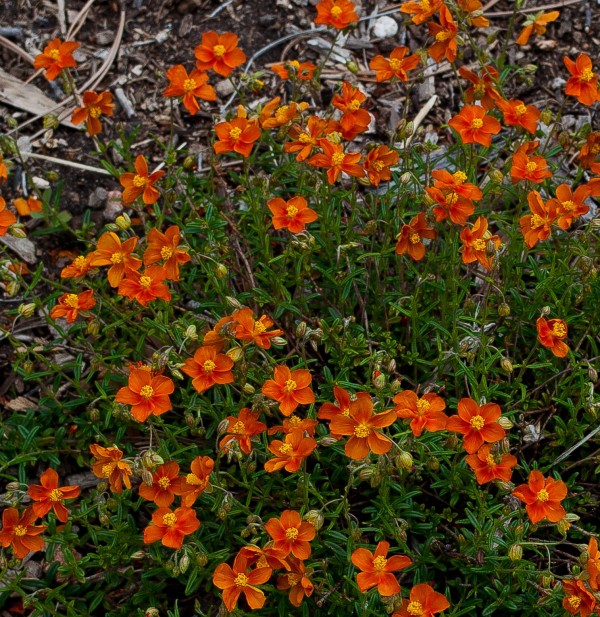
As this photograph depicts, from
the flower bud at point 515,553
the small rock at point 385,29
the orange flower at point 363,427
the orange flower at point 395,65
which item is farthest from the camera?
the small rock at point 385,29

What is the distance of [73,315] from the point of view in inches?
161

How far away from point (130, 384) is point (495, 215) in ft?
7.93

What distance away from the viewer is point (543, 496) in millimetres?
3543

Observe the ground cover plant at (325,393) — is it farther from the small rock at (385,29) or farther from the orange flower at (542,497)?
the small rock at (385,29)

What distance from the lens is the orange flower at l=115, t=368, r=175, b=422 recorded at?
3725 millimetres

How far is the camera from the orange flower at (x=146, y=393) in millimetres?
3725

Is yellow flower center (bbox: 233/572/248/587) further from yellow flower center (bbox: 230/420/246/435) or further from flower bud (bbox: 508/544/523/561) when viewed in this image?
flower bud (bbox: 508/544/523/561)

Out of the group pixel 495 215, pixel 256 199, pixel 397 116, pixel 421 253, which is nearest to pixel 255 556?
pixel 421 253

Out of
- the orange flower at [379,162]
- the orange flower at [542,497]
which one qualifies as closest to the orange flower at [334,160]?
the orange flower at [379,162]

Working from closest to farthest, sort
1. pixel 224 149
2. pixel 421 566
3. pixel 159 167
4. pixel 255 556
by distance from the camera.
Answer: pixel 255 556, pixel 421 566, pixel 224 149, pixel 159 167

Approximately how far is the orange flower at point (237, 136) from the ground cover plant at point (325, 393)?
13 millimetres

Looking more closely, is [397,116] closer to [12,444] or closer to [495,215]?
[495,215]

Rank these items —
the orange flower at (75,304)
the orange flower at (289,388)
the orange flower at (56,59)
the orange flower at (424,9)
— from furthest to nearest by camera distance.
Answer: the orange flower at (56,59)
the orange flower at (424,9)
the orange flower at (75,304)
the orange flower at (289,388)

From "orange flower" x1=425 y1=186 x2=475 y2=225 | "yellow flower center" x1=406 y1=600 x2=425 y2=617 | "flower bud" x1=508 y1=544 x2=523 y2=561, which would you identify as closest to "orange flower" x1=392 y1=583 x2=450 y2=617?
"yellow flower center" x1=406 y1=600 x2=425 y2=617
